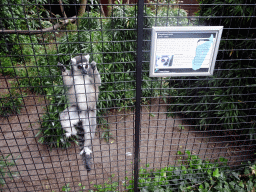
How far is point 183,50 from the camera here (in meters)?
1.70

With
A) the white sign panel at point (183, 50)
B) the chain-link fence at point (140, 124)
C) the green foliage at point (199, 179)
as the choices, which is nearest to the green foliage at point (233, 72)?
the chain-link fence at point (140, 124)

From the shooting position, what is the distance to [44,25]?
21.2 feet

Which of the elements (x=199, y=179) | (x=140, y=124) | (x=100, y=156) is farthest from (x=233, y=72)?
(x=100, y=156)

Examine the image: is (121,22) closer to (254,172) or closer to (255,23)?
(255,23)

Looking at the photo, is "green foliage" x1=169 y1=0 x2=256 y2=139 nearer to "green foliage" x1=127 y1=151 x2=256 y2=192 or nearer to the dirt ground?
the dirt ground

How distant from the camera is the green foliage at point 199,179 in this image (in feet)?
7.71

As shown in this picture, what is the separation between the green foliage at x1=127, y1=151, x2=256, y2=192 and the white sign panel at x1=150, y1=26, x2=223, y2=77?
112cm

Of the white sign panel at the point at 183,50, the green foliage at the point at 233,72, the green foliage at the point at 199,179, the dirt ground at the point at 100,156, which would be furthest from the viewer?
the green foliage at the point at 233,72

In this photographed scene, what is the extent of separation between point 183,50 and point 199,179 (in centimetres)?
167

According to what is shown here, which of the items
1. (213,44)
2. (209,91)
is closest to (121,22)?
(209,91)

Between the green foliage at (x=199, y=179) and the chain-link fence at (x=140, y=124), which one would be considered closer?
the chain-link fence at (x=140, y=124)

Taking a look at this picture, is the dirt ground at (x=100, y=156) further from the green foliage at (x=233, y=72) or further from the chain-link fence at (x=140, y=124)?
the green foliage at (x=233, y=72)

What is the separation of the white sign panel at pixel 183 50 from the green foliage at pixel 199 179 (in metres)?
1.12

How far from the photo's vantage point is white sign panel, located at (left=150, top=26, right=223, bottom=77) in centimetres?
161
